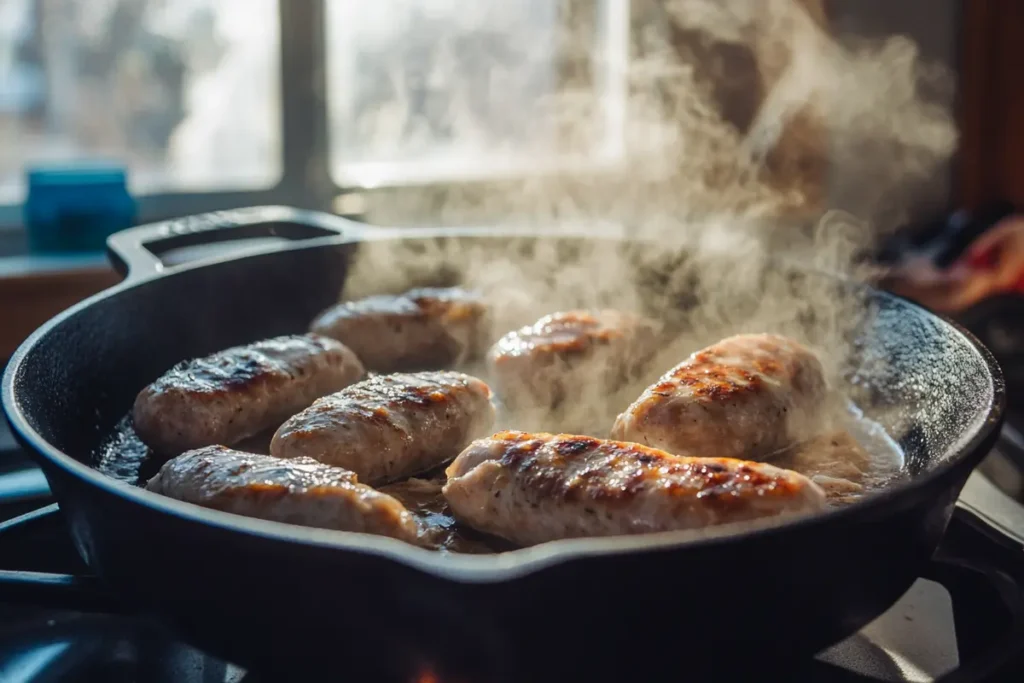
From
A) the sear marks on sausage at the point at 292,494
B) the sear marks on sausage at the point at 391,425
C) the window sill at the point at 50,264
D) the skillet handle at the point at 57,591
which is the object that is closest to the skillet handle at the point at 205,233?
the sear marks on sausage at the point at 391,425

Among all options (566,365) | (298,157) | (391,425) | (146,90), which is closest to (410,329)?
(566,365)

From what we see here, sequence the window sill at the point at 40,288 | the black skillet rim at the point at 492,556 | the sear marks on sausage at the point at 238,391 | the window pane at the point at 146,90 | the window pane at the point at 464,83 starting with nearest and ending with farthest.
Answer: the black skillet rim at the point at 492,556 → the sear marks on sausage at the point at 238,391 → the window sill at the point at 40,288 → the window pane at the point at 146,90 → the window pane at the point at 464,83

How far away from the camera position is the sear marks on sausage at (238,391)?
4.93ft

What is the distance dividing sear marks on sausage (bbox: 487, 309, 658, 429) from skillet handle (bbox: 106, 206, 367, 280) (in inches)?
23.2

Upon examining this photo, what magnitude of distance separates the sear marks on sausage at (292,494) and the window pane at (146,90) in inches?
111

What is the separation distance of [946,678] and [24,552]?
3.96 feet

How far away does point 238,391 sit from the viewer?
1564 mm

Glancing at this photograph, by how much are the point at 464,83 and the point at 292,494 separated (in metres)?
3.41

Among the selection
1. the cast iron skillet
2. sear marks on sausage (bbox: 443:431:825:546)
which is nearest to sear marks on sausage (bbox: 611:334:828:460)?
sear marks on sausage (bbox: 443:431:825:546)

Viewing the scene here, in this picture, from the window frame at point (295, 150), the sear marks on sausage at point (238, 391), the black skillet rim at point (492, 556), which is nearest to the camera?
the black skillet rim at point (492, 556)

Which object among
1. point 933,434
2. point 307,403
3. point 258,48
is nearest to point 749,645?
point 933,434

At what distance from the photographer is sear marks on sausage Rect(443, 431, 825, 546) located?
42.9 inches

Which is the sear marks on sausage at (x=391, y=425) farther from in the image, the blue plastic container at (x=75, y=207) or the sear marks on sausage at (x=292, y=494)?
the blue plastic container at (x=75, y=207)

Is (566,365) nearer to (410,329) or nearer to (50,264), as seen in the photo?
(410,329)
